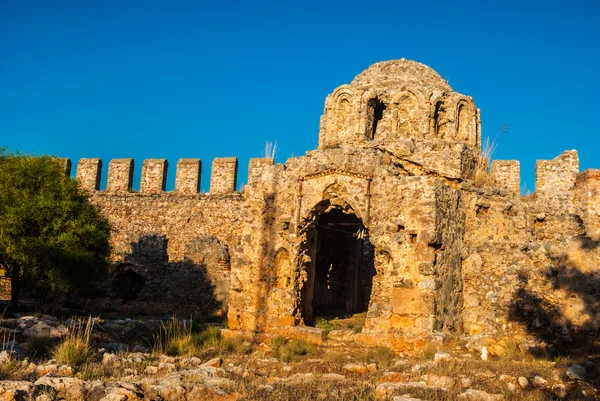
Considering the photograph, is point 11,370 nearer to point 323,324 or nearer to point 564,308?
point 323,324

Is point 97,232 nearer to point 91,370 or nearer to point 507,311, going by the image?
point 91,370

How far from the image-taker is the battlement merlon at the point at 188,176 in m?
24.7

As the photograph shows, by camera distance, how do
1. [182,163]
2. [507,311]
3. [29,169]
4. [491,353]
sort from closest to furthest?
[491,353], [507,311], [29,169], [182,163]

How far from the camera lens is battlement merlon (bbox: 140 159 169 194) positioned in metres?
25.1

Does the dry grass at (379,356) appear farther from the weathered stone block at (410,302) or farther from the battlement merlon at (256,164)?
the battlement merlon at (256,164)

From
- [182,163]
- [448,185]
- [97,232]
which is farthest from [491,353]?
[182,163]

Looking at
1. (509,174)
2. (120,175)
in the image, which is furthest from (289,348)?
(120,175)

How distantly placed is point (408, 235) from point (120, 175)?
54.0ft

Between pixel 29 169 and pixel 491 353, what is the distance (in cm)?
1312

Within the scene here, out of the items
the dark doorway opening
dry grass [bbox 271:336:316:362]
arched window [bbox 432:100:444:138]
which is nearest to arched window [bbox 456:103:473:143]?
arched window [bbox 432:100:444:138]

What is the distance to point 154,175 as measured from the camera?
2517cm

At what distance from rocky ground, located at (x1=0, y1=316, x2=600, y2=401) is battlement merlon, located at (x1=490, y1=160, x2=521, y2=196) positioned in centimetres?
1166

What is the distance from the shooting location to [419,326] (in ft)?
38.9

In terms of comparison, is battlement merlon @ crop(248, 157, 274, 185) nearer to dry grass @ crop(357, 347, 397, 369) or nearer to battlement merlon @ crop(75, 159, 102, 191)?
battlement merlon @ crop(75, 159, 102, 191)
